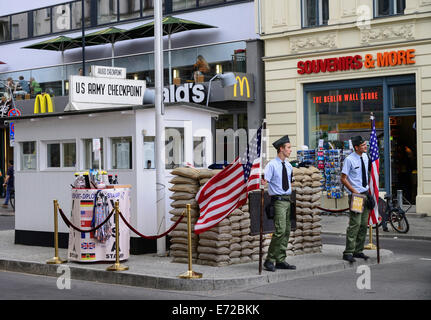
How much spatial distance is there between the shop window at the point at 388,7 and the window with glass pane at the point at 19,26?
2071 centimetres

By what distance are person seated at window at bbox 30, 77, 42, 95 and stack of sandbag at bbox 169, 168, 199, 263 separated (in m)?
20.7

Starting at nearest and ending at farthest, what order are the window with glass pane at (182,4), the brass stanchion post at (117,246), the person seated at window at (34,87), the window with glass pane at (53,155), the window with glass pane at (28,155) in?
the brass stanchion post at (117,246) < the window with glass pane at (53,155) < the window with glass pane at (28,155) < the window with glass pane at (182,4) < the person seated at window at (34,87)

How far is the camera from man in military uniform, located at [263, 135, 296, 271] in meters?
11.0

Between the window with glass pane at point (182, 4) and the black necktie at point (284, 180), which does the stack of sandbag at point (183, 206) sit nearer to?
the black necktie at point (284, 180)

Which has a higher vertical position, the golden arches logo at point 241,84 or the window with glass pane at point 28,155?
the golden arches logo at point 241,84

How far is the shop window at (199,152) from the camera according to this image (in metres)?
13.9

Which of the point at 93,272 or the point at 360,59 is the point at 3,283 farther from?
the point at 360,59

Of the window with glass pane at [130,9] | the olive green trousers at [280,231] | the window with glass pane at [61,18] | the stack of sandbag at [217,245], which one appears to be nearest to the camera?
the olive green trousers at [280,231]

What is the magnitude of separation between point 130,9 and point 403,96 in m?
14.2

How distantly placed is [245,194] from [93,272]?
2610mm

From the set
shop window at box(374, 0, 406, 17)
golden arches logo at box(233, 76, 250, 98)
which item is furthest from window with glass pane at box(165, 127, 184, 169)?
golden arches logo at box(233, 76, 250, 98)

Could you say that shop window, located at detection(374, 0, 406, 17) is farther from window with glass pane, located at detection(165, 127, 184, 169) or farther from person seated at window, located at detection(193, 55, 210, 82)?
window with glass pane, located at detection(165, 127, 184, 169)

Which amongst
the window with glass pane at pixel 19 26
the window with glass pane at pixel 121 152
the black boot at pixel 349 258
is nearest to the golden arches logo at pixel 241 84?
the window with glass pane at pixel 121 152

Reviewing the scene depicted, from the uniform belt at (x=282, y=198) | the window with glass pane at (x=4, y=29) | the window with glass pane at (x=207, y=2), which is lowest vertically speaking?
the uniform belt at (x=282, y=198)
